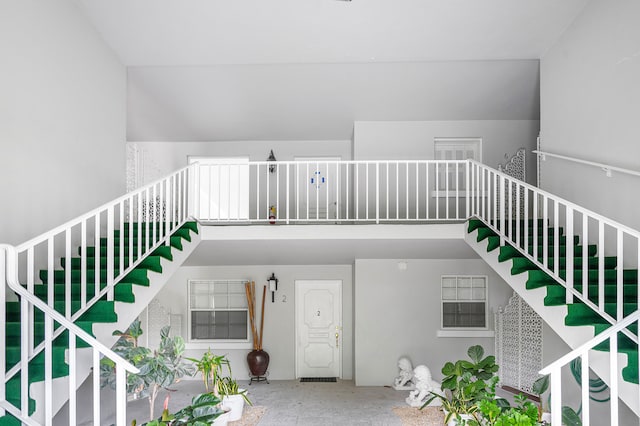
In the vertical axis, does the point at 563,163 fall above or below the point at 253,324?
above

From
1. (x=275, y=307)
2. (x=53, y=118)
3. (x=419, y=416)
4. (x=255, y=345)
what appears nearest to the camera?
(x=53, y=118)

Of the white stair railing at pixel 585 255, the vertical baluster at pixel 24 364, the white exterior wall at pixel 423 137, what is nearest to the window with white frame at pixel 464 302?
the white exterior wall at pixel 423 137

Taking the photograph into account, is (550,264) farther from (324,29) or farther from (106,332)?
(106,332)

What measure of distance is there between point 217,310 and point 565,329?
20.2 feet

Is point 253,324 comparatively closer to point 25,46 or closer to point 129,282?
point 129,282

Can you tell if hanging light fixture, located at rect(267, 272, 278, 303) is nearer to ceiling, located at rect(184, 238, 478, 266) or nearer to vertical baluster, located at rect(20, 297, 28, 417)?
ceiling, located at rect(184, 238, 478, 266)

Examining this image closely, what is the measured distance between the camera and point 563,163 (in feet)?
19.9

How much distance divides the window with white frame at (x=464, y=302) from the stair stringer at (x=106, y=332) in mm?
4639

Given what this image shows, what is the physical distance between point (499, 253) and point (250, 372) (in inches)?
196

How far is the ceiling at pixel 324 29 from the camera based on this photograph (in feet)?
18.8

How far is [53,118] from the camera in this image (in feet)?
16.6

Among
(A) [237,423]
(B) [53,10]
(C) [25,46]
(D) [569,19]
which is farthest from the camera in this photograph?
(A) [237,423]

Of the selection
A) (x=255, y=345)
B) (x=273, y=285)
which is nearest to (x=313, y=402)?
(x=255, y=345)

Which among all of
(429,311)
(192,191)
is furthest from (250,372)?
(192,191)
